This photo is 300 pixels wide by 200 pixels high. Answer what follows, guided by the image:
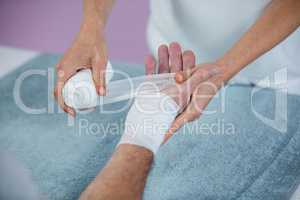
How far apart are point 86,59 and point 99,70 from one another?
55 millimetres

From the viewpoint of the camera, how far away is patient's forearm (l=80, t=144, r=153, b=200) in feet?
2.62

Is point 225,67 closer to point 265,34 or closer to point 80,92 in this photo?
point 265,34

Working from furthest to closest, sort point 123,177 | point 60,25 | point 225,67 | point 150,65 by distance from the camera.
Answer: point 60,25 → point 150,65 → point 225,67 → point 123,177

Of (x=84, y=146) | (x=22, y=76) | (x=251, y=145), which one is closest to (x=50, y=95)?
(x=22, y=76)

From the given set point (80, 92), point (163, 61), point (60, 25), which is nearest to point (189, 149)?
point (163, 61)

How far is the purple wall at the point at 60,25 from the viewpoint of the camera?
1.74 metres

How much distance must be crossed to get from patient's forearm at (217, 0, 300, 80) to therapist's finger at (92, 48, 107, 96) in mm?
251

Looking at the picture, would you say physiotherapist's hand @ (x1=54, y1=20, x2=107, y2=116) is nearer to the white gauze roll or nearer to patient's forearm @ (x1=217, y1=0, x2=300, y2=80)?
the white gauze roll

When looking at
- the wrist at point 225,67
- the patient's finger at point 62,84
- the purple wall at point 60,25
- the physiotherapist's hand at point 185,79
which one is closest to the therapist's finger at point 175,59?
the physiotherapist's hand at point 185,79

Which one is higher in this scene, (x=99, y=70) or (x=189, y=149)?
(x=99, y=70)

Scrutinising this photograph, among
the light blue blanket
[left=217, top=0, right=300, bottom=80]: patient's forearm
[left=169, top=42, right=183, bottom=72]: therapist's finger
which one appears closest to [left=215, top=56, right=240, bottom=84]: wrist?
[left=217, top=0, right=300, bottom=80]: patient's forearm

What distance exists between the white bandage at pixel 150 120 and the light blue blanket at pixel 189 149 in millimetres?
150

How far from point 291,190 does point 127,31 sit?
101 centimetres

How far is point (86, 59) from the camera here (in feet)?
3.22
